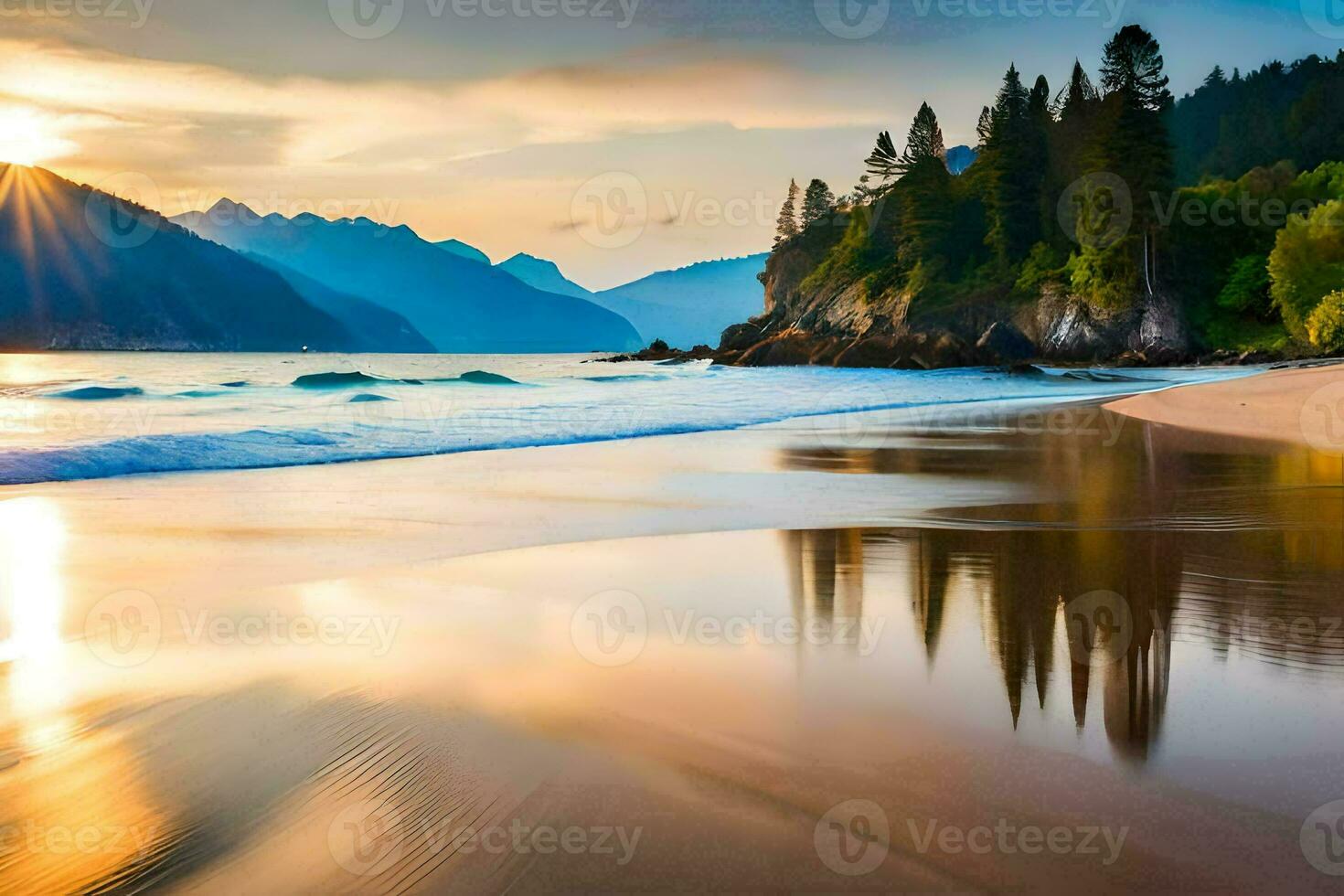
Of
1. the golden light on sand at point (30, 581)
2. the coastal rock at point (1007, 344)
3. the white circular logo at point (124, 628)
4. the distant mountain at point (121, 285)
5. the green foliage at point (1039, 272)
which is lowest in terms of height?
the white circular logo at point (124, 628)

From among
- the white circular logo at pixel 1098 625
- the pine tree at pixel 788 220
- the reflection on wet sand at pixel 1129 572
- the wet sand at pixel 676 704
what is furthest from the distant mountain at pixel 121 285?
the white circular logo at pixel 1098 625

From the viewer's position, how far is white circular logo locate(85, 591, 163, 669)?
439 centimetres

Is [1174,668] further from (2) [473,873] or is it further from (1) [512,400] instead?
(1) [512,400]

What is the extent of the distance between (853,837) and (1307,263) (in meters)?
52.6

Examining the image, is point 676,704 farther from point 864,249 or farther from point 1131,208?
point 864,249

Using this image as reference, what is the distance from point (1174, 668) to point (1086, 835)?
1714 mm

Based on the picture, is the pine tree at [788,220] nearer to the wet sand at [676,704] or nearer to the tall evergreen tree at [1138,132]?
the tall evergreen tree at [1138,132]

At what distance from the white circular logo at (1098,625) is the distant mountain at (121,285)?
150 meters

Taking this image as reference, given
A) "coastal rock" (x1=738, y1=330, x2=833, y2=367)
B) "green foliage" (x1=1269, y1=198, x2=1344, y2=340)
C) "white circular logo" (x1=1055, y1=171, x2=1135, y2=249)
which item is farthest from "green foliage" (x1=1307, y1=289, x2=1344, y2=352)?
"coastal rock" (x1=738, y1=330, x2=833, y2=367)

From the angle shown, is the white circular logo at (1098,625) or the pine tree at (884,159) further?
the pine tree at (884,159)

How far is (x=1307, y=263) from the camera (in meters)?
45.0

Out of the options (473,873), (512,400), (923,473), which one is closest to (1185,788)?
(473,873)

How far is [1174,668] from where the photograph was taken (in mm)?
4020

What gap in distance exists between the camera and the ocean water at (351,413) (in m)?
12.8
